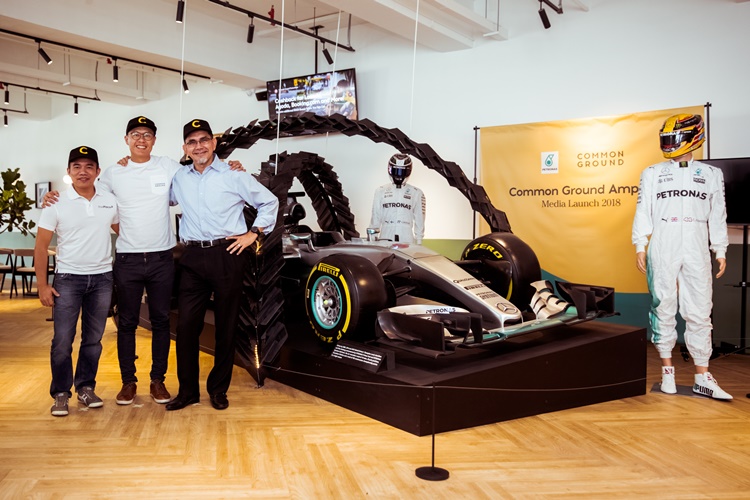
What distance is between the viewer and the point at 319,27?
30.9 ft

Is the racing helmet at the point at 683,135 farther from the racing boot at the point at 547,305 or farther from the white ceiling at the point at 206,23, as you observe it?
the white ceiling at the point at 206,23

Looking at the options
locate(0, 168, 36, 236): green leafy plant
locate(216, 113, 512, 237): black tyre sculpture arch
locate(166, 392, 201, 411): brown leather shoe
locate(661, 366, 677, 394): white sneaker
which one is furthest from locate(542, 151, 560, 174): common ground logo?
locate(0, 168, 36, 236): green leafy plant

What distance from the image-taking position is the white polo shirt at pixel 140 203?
406 centimetres

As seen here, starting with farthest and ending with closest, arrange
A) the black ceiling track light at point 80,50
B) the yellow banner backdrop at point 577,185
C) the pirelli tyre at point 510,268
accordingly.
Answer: the black ceiling track light at point 80,50 → the yellow banner backdrop at point 577,185 → the pirelli tyre at point 510,268

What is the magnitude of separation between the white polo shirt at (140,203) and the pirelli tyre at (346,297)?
105cm


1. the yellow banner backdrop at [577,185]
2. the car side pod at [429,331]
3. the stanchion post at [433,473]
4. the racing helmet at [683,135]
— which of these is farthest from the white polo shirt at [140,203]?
the yellow banner backdrop at [577,185]

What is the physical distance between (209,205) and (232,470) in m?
1.70

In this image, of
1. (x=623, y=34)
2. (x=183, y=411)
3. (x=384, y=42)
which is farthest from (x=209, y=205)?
(x=384, y=42)

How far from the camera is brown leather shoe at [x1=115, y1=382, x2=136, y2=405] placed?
13.6 feet

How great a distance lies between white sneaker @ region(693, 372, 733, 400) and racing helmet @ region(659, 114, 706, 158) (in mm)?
1545

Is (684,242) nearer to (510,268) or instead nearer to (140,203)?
(510,268)

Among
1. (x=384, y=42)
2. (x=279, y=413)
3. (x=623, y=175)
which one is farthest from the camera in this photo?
(x=384, y=42)

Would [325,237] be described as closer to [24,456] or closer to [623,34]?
[24,456]

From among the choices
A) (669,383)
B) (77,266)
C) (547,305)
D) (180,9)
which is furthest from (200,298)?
(180,9)
